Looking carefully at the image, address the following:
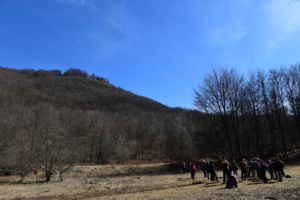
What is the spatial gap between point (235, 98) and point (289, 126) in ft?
53.0

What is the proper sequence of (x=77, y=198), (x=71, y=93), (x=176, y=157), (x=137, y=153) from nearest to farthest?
(x=77, y=198) → (x=176, y=157) → (x=137, y=153) → (x=71, y=93)

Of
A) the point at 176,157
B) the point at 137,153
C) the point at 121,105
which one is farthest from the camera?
the point at 121,105

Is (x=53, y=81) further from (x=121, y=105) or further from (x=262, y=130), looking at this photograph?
(x=262, y=130)

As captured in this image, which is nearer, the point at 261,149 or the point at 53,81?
the point at 261,149

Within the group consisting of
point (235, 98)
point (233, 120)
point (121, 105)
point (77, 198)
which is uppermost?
point (121, 105)

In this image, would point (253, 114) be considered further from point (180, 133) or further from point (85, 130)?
point (85, 130)

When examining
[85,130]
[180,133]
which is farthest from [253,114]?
[85,130]

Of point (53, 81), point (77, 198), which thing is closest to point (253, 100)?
point (77, 198)

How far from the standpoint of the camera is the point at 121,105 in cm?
10188

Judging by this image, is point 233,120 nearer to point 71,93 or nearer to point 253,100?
point 253,100

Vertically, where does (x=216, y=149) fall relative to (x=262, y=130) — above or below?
below

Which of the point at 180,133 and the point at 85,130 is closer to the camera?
the point at 180,133

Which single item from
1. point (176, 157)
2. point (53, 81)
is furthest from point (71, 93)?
point (176, 157)

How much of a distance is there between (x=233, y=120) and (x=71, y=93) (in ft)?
300
